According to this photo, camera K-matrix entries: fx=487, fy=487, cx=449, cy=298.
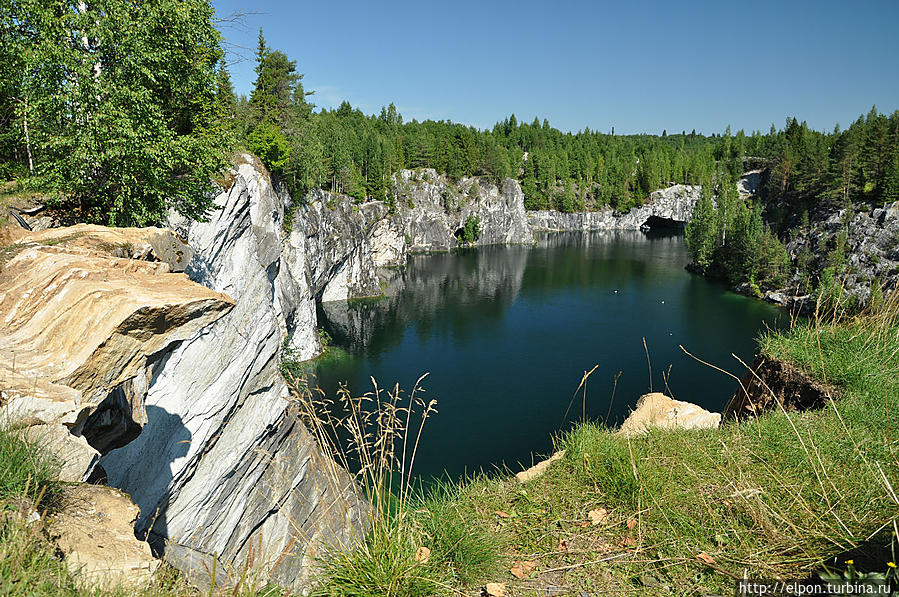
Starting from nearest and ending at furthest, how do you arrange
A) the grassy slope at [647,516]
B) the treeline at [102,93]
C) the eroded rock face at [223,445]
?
1. the grassy slope at [647,516]
2. the treeline at [102,93]
3. the eroded rock face at [223,445]

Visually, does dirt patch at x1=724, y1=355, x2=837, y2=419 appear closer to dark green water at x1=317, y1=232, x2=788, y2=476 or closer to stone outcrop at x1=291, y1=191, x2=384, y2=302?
dark green water at x1=317, y1=232, x2=788, y2=476

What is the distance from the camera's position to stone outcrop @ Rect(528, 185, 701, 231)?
119 metres

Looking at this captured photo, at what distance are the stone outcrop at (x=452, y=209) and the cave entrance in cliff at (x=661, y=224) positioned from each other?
136 ft

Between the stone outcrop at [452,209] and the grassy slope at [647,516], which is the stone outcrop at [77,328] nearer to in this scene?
the grassy slope at [647,516]

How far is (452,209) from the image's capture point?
91812mm

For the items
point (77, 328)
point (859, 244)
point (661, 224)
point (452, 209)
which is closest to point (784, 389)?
point (77, 328)

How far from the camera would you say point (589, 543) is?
3.88 metres

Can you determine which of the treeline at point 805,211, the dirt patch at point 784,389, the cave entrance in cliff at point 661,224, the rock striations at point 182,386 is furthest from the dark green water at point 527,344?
the cave entrance in cliff at point 661,224

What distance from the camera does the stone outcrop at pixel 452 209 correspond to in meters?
85.8

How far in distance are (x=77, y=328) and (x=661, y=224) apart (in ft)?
456

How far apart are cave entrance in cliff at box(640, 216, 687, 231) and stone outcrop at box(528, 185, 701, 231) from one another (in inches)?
9.2

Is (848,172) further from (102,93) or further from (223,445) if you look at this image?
(102,93)

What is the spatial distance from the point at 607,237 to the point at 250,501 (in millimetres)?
105481

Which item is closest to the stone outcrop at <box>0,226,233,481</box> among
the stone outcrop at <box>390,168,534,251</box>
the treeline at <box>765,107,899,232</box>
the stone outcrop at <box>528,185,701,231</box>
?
the treeline at <box>765,107,899,232</box>
